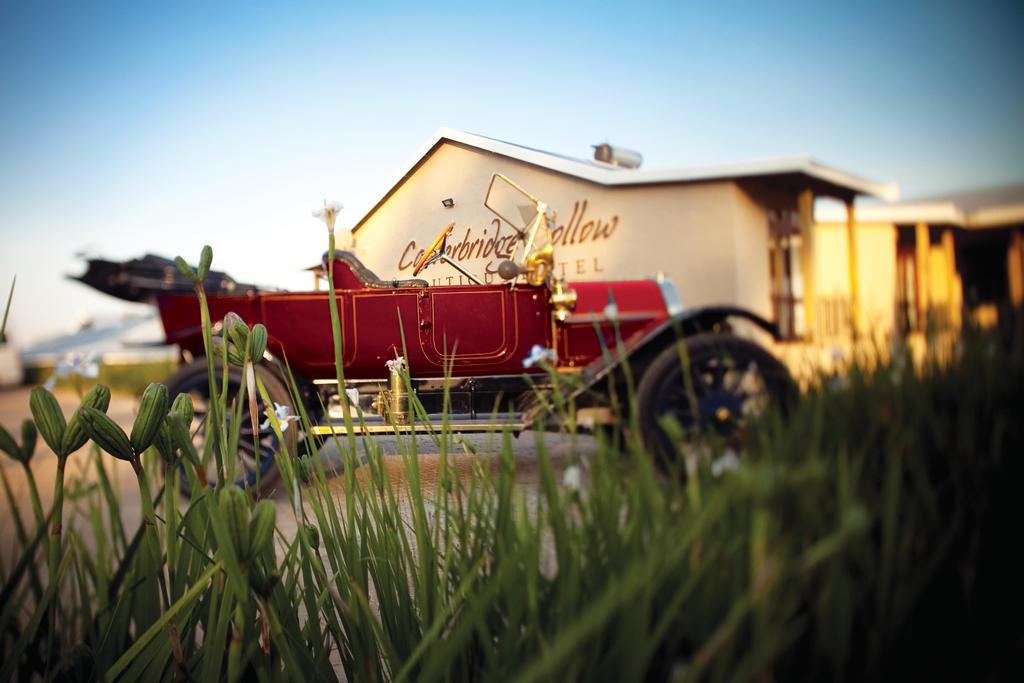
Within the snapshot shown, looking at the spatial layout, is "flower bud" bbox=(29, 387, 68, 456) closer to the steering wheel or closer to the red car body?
the red car body

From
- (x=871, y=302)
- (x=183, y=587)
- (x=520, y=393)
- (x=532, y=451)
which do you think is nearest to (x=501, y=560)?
(x=532, y=451)

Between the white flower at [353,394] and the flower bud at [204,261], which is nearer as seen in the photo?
the flower bud at [204,261]

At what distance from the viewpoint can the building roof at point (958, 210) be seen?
474 millimetres

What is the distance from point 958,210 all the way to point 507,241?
0.39 m

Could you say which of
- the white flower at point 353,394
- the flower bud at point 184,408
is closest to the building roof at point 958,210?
the white flower at point 353,394

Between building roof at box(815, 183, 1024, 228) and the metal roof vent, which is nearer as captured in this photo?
building roof at box(815, 183, 1024, 228)

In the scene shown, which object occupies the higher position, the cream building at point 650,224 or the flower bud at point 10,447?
the cream building at point 650,224

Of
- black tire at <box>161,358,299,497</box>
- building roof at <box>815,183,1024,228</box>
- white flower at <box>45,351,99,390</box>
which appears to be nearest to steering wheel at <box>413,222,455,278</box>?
black tire at <box>161,358,299,497</box>

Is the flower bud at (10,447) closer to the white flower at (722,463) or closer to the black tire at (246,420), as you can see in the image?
the black tire at (246,420)

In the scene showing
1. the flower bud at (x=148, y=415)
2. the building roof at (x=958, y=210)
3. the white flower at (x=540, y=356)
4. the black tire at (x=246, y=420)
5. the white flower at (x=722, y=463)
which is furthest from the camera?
the black tire at (x=246, y=420)

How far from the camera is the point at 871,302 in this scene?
0.52 meters

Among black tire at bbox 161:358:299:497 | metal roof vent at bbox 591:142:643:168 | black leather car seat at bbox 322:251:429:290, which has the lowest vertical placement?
black tire at bbox 161:358:299:497

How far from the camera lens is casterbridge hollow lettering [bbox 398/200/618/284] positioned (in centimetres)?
68

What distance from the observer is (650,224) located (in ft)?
2.10
